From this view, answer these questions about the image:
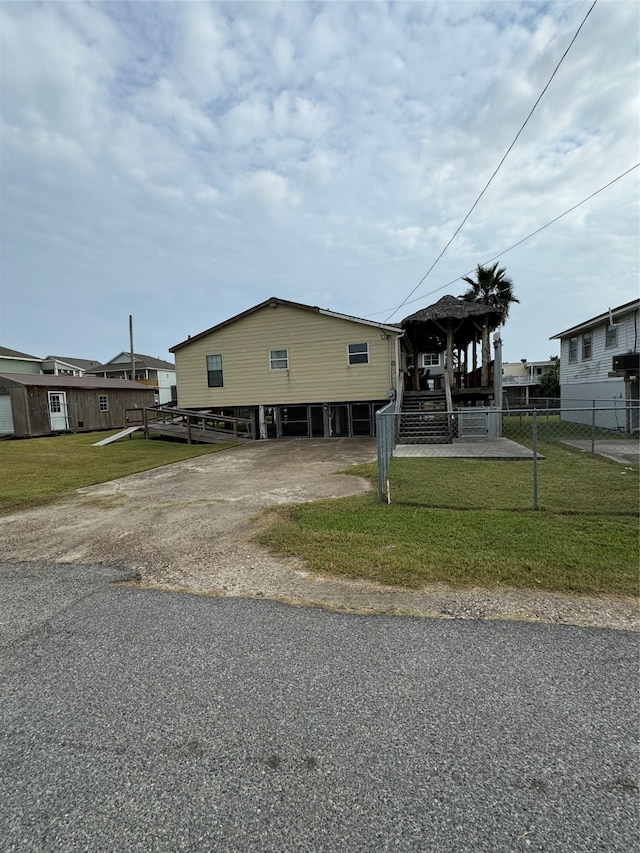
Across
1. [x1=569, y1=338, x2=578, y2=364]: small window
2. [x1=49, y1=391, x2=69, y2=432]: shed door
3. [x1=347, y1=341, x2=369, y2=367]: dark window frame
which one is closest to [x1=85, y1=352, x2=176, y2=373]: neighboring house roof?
[x1=49, y1=391, x2=69, y2=432]: shed door

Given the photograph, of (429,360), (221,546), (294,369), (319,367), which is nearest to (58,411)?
(294,369)

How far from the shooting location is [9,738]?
2146 mm

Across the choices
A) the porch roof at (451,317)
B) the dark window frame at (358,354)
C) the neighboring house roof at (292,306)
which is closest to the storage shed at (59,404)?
the neighboring house roof at (292,306)

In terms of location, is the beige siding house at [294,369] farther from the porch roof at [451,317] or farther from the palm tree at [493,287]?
the palm tree at [493,287]

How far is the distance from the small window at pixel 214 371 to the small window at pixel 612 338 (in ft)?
57.9

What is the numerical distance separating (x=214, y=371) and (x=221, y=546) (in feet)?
52.8

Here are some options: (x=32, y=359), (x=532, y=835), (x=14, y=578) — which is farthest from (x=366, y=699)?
(x=32, y=359)

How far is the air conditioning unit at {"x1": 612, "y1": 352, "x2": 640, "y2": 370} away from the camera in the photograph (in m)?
15.5

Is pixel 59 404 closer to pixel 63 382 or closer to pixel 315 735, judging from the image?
pixel 63 382

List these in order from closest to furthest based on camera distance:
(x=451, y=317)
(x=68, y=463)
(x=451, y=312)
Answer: (x=68, y=463) < (x=451, y=317) < (x=451, y=312)

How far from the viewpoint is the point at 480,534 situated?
203 inches

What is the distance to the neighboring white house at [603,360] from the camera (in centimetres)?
1631

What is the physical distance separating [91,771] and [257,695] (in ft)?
2.78

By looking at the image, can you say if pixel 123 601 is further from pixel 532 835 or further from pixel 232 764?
pixel 532 835
